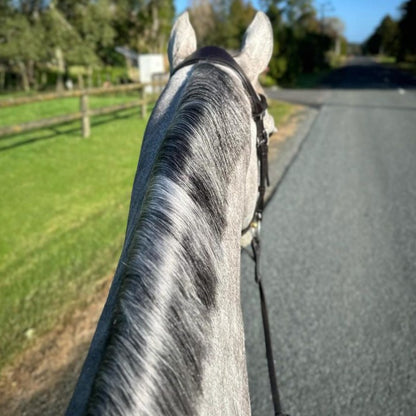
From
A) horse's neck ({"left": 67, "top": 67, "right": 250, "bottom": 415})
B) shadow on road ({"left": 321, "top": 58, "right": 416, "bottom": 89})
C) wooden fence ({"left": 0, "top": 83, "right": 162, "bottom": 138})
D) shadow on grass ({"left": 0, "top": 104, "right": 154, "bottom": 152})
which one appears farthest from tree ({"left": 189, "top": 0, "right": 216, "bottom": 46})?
horse's neck ({"left": 67, "top": 67, "right": 250, "bottom": 415})

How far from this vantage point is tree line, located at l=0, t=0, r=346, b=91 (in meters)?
25.0

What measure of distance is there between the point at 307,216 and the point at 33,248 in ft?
11.2

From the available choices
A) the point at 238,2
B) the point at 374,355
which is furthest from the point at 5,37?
the point at 374,355

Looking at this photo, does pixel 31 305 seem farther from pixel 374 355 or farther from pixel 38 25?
pixel 38 25

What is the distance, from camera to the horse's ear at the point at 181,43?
1430 millimetres

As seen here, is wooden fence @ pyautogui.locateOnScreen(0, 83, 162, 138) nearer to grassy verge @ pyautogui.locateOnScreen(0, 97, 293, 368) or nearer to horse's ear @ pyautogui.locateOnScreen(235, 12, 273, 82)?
grassy verge @ pyautogui.locateOnScreen(0, 97, 293, 368)

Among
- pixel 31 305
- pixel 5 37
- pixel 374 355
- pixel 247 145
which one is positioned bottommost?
pixel 374 355

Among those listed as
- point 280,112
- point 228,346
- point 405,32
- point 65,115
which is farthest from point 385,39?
point 228,346

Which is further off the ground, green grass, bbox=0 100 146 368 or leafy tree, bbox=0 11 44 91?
leafy tree, bbox=0 11 44 91

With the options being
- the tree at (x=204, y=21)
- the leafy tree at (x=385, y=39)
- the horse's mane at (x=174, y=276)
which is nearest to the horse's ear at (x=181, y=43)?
the horse's mane at (x=174, y=276)

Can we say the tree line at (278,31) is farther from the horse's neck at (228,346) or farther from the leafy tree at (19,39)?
the horse's neck at (228,346)

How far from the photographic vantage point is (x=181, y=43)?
1446 mm

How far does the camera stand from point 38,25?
2648cm

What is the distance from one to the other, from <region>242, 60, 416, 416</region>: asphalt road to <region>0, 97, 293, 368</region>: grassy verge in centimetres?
159
